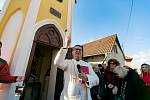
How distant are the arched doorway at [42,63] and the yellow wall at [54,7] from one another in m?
0.36

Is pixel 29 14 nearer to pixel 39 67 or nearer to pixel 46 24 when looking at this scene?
pixel 46 24

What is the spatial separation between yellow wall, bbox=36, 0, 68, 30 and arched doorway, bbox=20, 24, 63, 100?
0.36 meters

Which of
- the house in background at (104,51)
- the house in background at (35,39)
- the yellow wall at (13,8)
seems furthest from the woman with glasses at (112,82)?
the house in background at (104,51)

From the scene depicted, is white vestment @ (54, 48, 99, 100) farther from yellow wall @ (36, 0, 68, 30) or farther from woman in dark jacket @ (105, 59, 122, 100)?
yellow wall @ (36, 0, 68, 30)

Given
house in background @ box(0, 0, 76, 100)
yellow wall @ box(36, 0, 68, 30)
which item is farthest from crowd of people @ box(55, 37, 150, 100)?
yellow wall @ box(36, 0, 68, 30)

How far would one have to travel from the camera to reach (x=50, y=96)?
20.8 ft

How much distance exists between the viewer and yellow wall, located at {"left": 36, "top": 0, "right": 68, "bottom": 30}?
6055 millimetres

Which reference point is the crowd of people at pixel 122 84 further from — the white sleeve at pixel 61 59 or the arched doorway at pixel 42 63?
the arched doorway at pixel 42 63

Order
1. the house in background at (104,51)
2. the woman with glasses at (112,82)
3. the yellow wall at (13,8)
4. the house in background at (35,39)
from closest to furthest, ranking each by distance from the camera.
Result: the woman with glasses at (112,82) < the house in background at (35,39) < the yellow wall at (13,8) < the house in background at (104,51)

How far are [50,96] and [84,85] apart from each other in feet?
11.8

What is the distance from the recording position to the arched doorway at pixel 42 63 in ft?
20.0

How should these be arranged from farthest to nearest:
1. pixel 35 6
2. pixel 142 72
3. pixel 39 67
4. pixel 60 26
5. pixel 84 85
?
pixel 39 67 → pixel 60 26 → pixel 35 6 → pixel 142 72 → pixel 84 85

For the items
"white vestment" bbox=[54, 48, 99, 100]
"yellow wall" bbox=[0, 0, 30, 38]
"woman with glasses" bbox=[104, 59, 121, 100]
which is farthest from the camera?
"yellow wall" bbox=[0, 0, 30, 38]

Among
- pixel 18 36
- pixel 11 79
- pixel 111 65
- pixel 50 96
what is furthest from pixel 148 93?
pixel 18 36
